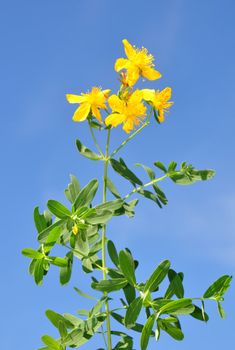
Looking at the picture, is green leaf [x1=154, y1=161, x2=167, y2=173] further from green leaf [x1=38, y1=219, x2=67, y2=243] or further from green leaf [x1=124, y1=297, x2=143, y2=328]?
green leaf [x1=124, y1=297, x2=143, y2=328]

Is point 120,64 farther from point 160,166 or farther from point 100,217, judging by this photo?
point 100,217

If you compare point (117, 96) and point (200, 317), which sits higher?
point (117, 96)

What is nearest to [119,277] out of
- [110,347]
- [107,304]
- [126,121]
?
[107,304]

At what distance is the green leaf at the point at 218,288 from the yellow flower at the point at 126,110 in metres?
0.75

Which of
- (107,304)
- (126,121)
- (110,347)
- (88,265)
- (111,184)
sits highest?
(126,121)

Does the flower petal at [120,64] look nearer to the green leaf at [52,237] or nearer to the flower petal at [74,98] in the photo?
the flower petal at [74,98]

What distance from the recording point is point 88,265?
257cm

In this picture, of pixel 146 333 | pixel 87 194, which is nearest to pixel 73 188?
pixel 87 194

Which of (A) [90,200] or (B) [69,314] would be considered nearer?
(A) [90,200]

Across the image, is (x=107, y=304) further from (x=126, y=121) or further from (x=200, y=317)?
(x=126, y=121)

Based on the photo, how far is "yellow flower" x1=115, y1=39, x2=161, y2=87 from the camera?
2557 millimetres

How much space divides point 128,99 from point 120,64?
193mm

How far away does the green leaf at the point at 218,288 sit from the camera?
2.47m

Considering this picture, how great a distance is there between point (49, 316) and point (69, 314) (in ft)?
0.41
